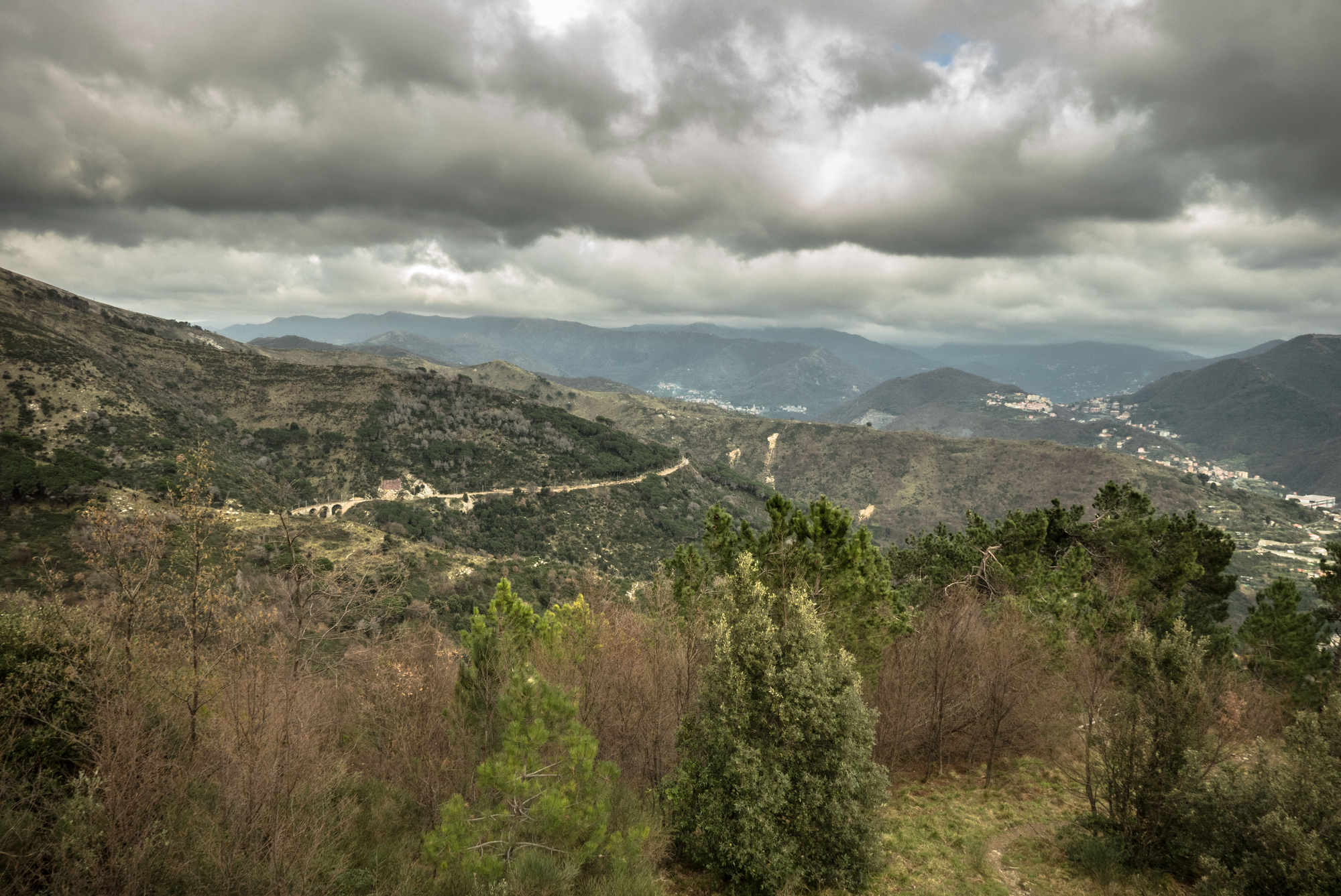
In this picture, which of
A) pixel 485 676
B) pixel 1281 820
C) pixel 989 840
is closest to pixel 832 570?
pixel 989 840

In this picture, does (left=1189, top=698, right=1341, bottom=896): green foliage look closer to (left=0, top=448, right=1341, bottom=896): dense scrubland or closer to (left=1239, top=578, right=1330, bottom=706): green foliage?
(left=0, top=448, right=1341, bottom=896): dense scrubland

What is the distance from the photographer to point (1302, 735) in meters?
12.8

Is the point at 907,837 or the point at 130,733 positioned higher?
the point at 130,733

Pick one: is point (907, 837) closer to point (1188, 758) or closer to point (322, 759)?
point (1188, 758)

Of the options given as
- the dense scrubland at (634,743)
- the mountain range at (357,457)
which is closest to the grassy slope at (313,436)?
the mountain range at (357,457)

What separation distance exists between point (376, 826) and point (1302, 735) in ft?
74.1

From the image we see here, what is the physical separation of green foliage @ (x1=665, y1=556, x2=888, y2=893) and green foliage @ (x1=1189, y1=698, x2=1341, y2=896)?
774 centimetres

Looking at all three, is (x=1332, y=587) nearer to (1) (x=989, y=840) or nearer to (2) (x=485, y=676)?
(1) (x=989, y=840)

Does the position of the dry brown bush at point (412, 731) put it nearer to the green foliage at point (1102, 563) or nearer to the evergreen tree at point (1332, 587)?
the green foliage at point (1102, 563)

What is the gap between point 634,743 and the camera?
18.6m

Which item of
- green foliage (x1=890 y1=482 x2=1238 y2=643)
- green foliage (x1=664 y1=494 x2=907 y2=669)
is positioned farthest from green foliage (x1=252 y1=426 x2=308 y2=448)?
green foliage (x1=890 y1=482 x2=1238 y2=643)

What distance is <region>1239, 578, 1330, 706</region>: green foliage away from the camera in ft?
101

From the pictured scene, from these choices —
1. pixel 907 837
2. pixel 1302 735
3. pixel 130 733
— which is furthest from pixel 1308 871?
pixel 130 733

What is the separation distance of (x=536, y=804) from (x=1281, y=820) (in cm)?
1611
